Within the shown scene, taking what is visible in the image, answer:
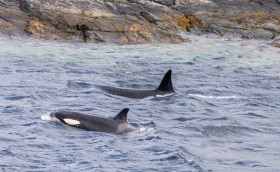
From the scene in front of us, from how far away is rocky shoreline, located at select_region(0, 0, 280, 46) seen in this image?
29.1 metres

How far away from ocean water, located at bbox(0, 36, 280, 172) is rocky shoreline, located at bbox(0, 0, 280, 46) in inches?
43.1

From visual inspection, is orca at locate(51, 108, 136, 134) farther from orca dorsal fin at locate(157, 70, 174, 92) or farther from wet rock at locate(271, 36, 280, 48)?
wet rock at locate(271, 36, 280, 48)

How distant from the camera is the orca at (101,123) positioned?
1347cm

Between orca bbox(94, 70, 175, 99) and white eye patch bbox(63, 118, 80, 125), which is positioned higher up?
white eye patch bbox(63, 118, 80, 125)

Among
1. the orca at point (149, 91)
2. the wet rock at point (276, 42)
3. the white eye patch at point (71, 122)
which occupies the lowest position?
the wet rock at point (276, 42)

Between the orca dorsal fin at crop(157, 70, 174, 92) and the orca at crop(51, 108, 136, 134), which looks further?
the orca dorsal fin at crop(157, 70, 174, 92)

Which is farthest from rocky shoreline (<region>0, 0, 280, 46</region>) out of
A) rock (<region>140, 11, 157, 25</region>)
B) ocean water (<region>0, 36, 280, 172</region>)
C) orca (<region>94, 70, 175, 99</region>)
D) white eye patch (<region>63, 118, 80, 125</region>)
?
white eye patch (<region>63, 118, 80, 125</region>)

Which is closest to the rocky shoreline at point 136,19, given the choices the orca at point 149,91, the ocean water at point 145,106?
the ocean water at point 145,106

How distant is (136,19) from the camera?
1224 inches

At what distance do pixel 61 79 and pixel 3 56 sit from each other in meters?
4.48

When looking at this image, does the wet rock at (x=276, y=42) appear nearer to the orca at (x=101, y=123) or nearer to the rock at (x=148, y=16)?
the rock at (x=148, y=16)

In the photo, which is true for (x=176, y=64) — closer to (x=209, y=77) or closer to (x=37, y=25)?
(x=209, y=77)

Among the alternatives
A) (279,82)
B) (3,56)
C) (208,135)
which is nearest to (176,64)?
(279,82)

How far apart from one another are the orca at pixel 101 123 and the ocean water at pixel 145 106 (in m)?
0.23
